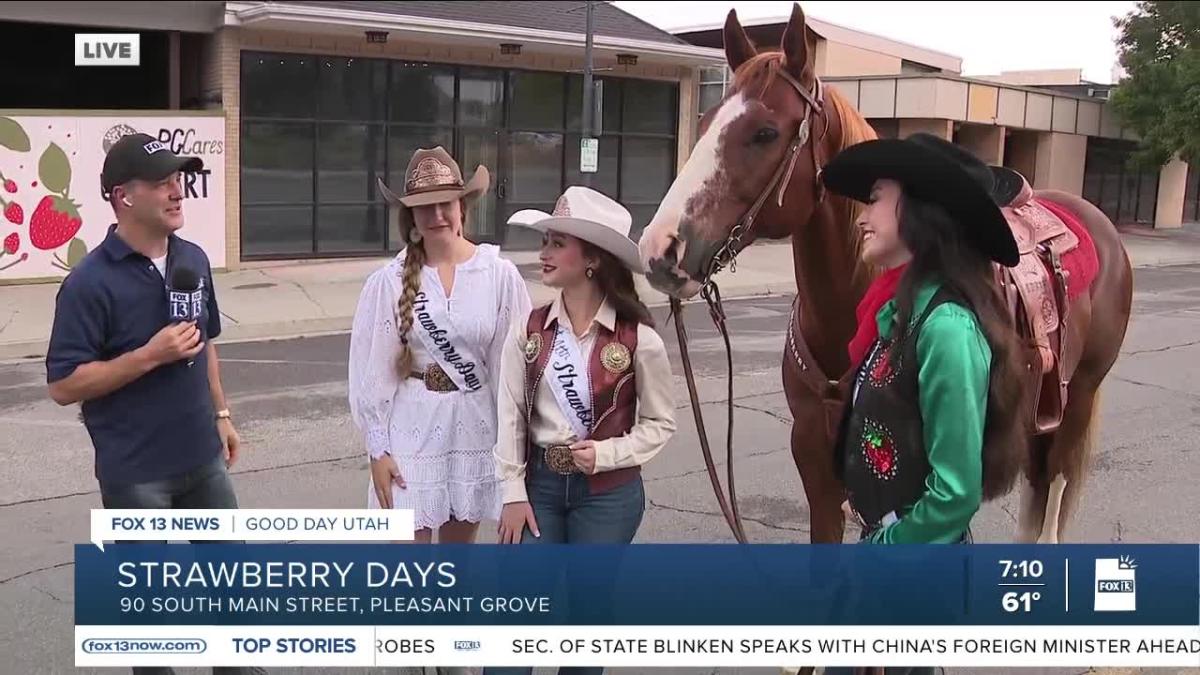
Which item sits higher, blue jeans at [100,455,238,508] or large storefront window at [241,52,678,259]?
large storefront window at [241,52,678,259]

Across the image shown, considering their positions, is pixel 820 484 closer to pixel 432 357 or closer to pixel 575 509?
pixel 575 509

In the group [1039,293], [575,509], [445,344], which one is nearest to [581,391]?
[575,509]

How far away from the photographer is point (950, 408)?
2.22 m

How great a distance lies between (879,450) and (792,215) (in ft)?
2.97

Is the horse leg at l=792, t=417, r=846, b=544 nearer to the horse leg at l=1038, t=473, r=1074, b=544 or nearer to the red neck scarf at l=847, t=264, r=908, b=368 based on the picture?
the red neck scarf at l=847, t=264, r=908, b=368

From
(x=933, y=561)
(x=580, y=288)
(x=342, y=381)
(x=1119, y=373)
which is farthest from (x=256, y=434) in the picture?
(x=1119, y=373)

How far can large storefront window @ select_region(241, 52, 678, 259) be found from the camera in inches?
643

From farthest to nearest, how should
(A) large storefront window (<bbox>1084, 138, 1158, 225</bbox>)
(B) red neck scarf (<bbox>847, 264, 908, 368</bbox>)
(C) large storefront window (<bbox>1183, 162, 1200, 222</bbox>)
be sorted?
(C) large storefront window (<bbox>1183, 162, 1200, 222</bbox>) → (A) large storefront window (<bbox>1084, 138, 1158, 225</bbox>) → (B) red neck scarf (<bbox>847, 264, 908, 368</bbox>)

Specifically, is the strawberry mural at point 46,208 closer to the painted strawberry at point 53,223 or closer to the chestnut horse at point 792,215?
the painted strawberry at point 53,223

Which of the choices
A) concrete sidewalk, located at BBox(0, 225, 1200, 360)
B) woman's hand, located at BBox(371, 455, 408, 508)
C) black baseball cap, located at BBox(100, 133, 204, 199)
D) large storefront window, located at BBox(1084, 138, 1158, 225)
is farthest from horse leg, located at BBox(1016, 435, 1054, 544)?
large storefront window, located at BBox(1084, 138, 1158, 225)

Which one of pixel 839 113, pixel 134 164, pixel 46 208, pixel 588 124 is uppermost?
pixel 588 124

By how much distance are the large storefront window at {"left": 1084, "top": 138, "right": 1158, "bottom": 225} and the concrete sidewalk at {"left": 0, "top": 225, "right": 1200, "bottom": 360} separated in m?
16.6

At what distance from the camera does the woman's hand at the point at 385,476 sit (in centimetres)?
342

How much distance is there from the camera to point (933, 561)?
97.7 inches
